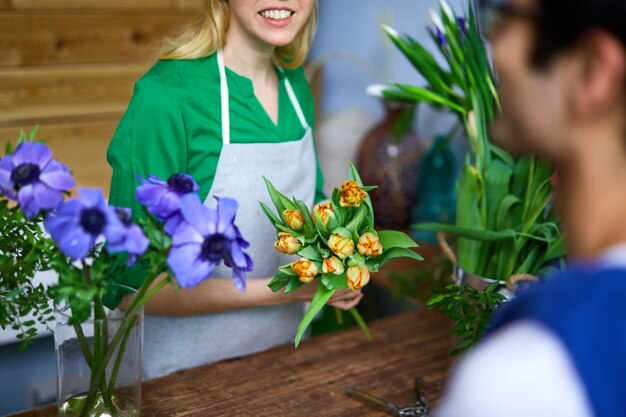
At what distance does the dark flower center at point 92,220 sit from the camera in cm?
83

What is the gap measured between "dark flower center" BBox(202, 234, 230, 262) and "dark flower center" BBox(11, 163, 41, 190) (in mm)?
213

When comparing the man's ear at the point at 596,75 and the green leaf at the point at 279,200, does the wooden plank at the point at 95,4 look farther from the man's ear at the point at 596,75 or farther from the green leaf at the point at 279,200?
the man's ear at the point at 596,75

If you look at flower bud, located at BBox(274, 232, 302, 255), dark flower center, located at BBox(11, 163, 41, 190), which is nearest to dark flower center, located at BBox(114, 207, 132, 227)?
dark flower center, located at BBox(11, 163, 41, 190)

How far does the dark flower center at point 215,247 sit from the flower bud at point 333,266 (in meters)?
0.28

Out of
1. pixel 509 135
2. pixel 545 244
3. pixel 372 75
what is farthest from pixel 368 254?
pixel 372 75

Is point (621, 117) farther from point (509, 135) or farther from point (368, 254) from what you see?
point (368, 254)

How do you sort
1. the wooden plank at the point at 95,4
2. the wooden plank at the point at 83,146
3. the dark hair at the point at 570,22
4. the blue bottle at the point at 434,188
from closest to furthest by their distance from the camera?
the dark hair at the point at 570,22
the wooden plank at the point at 95,4
the wooden plank at the point at 83,146
the blue bottle at the point at 434,188

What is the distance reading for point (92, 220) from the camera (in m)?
0.83

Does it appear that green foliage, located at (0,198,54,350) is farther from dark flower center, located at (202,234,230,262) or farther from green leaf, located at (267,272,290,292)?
green leaf, located at (267,272,290,292)

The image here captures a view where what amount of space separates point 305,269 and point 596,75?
0.59m

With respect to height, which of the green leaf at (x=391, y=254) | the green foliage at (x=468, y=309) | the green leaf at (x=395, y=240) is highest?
the green leaf at (x=395, y=240)

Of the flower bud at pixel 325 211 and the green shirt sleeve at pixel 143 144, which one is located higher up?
the green shirt sleeve at pixel 143 144

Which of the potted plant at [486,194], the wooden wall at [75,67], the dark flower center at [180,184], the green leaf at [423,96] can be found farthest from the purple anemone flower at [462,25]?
the wooden wall at [75,67]

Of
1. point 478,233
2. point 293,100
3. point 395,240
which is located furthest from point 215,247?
point 293,100
